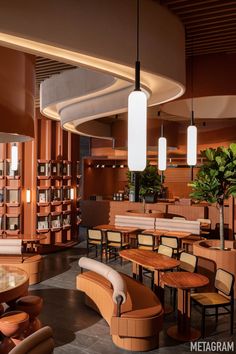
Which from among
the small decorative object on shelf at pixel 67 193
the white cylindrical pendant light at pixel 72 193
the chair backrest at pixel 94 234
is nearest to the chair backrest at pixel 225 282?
the chair backrest at pixel 94 234

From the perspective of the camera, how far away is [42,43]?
319 centimetres

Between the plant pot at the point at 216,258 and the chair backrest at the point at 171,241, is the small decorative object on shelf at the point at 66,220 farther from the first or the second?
the plant pot at the point at 216,258

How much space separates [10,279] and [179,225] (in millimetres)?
5686

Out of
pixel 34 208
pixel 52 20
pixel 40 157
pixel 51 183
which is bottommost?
pixel 34 208

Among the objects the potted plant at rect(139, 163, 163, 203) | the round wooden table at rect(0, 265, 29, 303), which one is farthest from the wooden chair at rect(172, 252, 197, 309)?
the potted plant at rect(139, 163, 163, 203)

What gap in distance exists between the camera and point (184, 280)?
5059 mm

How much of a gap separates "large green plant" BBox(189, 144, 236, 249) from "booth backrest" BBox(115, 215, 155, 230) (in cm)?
427

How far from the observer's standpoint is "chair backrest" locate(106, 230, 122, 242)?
9.06m

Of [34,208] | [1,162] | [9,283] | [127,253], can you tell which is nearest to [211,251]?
[127,253]

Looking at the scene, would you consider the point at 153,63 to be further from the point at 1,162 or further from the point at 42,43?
the point at 1,162

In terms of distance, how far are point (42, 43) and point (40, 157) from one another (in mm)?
7632

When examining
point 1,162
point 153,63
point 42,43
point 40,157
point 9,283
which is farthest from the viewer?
point 40,157

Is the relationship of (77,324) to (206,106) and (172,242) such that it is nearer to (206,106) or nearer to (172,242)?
(172,242)

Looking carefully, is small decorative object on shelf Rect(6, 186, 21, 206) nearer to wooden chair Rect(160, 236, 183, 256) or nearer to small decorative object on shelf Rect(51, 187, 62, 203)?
small decorative object on shelf Rect(51, 187, 62, 203)
